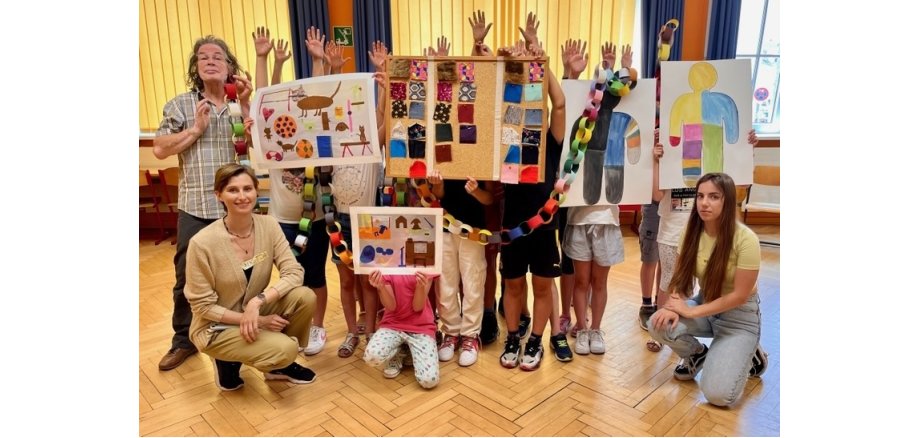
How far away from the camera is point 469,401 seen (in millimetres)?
2457

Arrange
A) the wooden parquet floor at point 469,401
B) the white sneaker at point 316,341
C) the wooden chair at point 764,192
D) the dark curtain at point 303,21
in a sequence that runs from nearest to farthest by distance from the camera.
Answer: the wooden parquet floor at point 469,401, the white sneaker at point 316,341, the wooden chair at point 764,192, the dark curtain at point 303,21

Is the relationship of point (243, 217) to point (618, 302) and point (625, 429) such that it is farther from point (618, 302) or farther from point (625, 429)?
point (618, 302)

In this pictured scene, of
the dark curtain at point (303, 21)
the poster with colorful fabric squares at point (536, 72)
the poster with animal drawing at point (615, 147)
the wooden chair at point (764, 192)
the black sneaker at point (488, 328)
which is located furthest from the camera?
the dark curtain at point (303, 21)

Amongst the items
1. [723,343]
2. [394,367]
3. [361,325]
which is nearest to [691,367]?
[723,343]

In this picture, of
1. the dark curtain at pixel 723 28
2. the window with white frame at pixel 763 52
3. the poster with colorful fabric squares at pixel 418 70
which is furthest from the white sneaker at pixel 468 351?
the window with white frame at pixel 763 52

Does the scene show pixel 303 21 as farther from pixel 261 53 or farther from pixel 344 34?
pixel 261 53

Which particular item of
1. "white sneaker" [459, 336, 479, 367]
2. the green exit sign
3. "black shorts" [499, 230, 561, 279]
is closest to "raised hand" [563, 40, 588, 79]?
"black shorts" [499, 230, 561, 279]

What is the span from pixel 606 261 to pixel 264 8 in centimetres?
472

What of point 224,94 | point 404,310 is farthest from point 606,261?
point 224,94

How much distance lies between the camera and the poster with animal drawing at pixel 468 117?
2.53 meters

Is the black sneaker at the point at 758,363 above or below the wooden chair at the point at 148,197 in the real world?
below

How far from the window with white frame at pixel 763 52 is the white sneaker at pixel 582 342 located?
4.63 m

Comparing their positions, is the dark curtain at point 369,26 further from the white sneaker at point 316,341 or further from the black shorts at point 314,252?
the white sneaker at point 316,341

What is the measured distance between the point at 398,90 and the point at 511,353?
154cm
